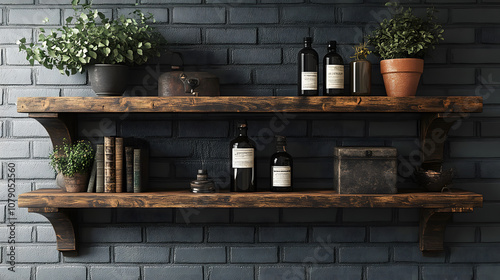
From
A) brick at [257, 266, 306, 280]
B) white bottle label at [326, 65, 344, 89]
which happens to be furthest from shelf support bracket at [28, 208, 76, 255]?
white bottle label at [326, 65, 344, 89]

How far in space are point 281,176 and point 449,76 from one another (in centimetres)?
81

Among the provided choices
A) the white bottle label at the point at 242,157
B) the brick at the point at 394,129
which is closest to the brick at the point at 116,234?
the white bottle label at the point at 242,157

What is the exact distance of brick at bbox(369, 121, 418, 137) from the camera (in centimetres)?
176

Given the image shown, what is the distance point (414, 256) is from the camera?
69.2 inches

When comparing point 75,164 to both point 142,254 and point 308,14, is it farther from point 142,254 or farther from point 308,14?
point 308,14

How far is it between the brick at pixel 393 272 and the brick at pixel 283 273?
275 millimetres

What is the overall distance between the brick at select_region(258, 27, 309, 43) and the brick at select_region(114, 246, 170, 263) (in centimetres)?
95

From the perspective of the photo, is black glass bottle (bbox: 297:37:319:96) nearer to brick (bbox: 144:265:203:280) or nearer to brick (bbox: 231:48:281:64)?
brick (bbox: 231:48:281:64)

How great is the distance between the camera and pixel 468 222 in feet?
5.79

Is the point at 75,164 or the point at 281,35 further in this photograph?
the point at 281,35

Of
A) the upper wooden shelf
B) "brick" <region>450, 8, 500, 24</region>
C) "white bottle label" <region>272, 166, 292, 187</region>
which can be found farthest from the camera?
"brick" <region>450, 8, 500, 24</region>

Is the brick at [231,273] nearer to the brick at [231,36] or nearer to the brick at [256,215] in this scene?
the brick at [256,215]

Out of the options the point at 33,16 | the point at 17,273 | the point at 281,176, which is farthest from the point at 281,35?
the point at 17,273

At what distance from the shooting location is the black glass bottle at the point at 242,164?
1.59 metres
